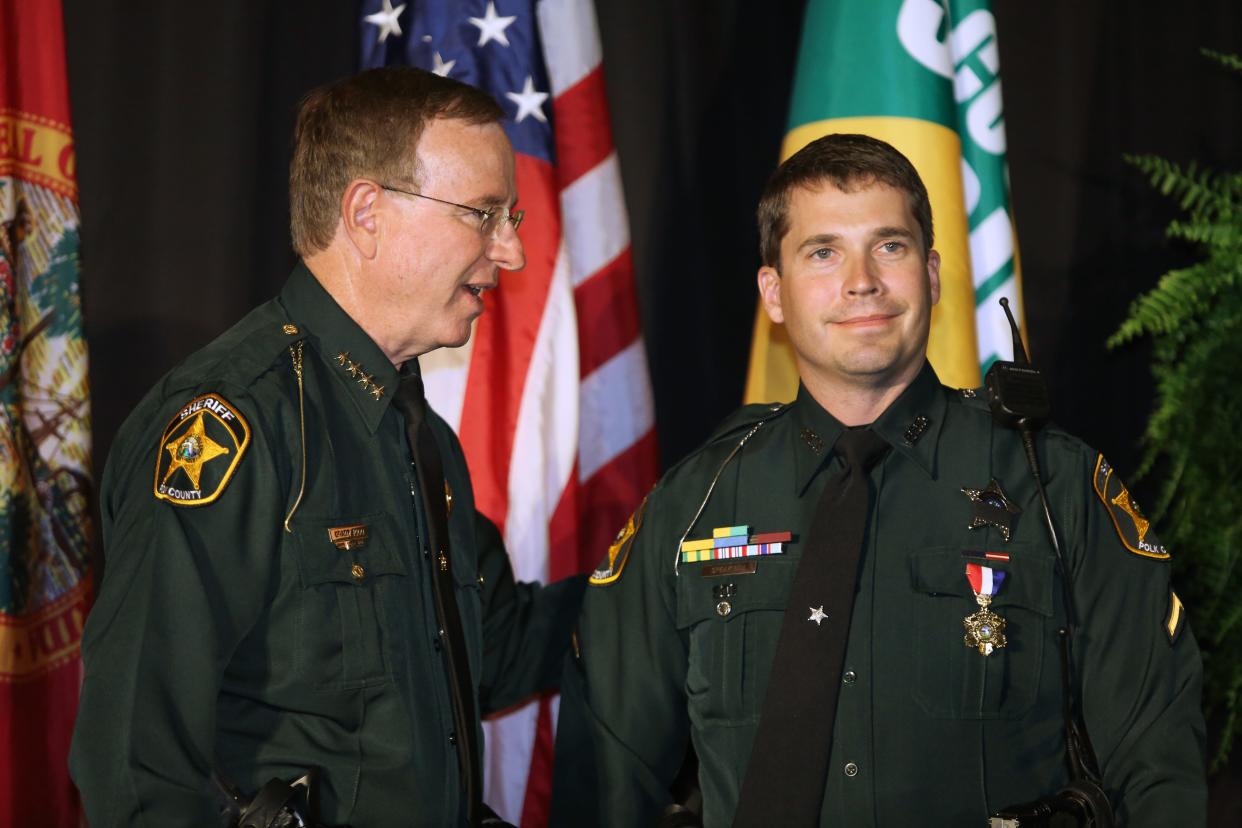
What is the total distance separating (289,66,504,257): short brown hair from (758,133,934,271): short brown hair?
511 mm

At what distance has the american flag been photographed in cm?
294

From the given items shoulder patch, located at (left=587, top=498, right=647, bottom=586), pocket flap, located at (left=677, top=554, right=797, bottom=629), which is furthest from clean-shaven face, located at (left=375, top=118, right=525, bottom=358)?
pocket flap, located at (left=677, top=554, right=797, bottom=629)

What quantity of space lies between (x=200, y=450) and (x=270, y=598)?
0.24 m

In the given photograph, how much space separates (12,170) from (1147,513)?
2983 mm

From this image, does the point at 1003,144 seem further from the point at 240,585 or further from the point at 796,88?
the point at 240,585

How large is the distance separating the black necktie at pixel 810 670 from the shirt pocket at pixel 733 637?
0.14 ft

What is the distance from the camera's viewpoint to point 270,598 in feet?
6.15

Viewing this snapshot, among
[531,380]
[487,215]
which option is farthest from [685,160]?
[487,215]

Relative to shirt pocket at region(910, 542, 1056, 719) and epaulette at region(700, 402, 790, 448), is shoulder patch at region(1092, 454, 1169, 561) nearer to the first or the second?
shirt pocket at region(910, 542, 1056, 719)

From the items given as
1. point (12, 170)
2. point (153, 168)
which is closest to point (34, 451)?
point (12, 170)

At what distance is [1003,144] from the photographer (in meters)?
3.13

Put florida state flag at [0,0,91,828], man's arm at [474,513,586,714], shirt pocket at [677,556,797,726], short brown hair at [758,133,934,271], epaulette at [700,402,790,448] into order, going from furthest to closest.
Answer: florida state flag at [0,0,91,828]
man's arm at [474,513,586,714]
epaulette at [700,402,790,448]
short brown hair at [758,133,934,271]
shirt pocket at [677,556,797,726]

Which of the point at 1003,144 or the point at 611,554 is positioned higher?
the point at 1003,144

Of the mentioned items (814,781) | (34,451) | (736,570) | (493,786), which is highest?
(34,451)
